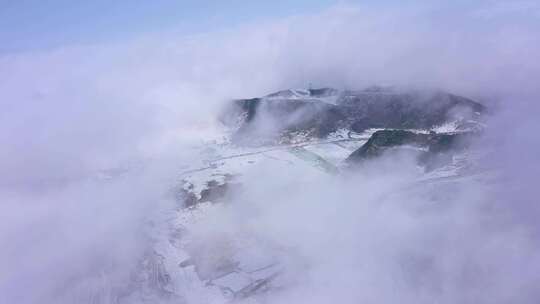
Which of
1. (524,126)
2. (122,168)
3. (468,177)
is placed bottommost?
(122,168)

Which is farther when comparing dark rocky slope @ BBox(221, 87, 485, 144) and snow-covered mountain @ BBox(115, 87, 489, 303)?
dark rocky slope @ BBox(221, 87, 485, 144)

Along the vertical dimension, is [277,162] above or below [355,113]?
below

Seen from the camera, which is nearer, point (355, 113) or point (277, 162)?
point (277, 162)

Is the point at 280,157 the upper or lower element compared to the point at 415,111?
lower

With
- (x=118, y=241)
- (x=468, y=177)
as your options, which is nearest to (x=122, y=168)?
(x=118, y=241)

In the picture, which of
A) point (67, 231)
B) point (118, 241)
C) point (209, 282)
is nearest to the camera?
point (209, 282)

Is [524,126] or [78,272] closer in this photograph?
[78,272]

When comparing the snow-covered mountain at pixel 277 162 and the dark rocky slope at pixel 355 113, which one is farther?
the dark rocky slope at pixel 355 113

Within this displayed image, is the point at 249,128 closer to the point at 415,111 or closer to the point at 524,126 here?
the point at 415,111

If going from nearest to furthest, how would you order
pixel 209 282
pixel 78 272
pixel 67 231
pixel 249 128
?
pixel 209 282 → pixel 78 272 → pixel 67 231 → pixel 249 128

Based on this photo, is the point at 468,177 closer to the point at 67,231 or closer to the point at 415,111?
the point at 415,111
